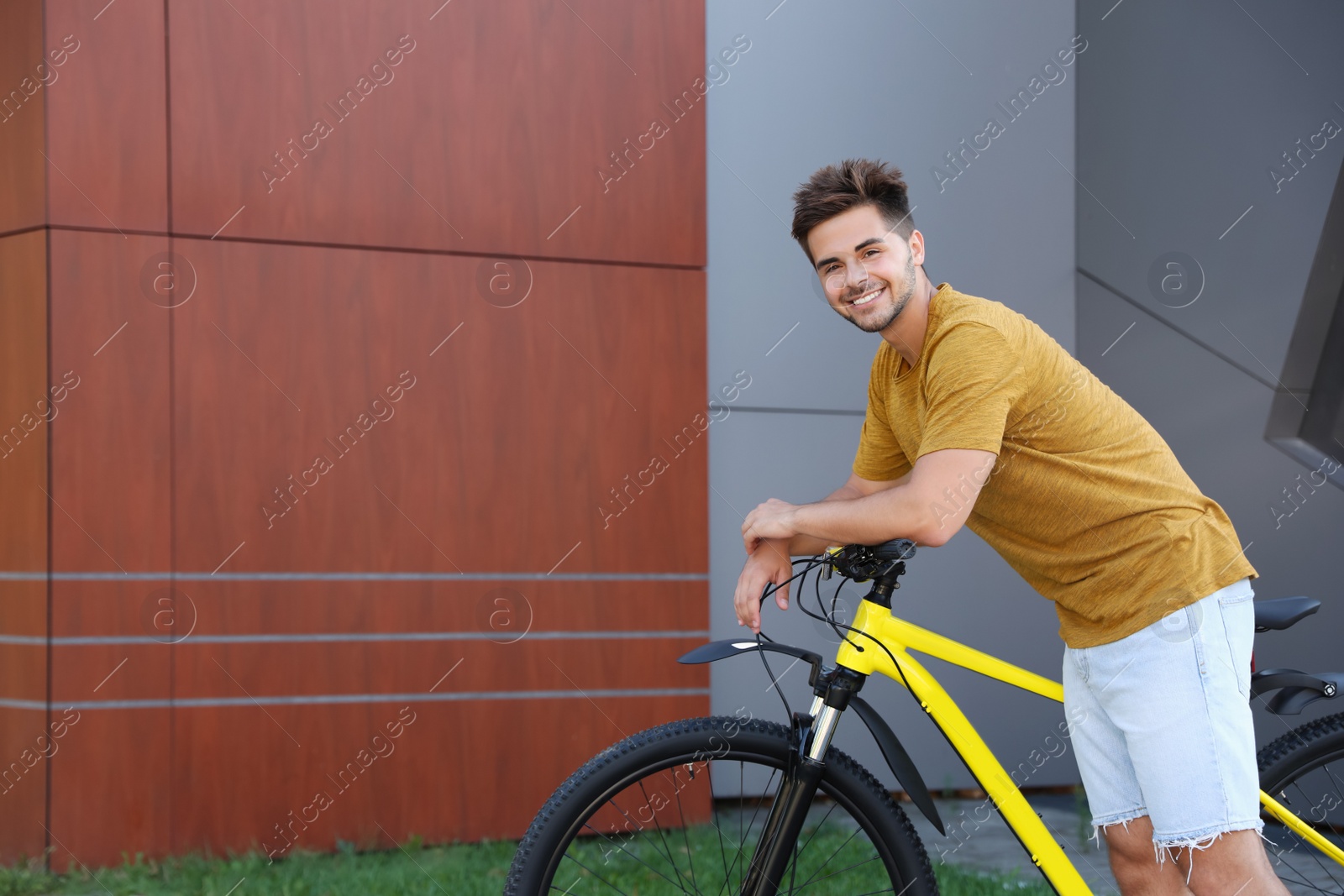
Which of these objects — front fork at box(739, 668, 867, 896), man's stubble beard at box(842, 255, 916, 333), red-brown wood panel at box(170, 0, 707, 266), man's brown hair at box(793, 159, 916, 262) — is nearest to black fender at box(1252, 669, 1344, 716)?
front fork at box(739, 668, 867, 896)

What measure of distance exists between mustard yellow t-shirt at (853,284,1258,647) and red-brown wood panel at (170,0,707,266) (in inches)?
87.6

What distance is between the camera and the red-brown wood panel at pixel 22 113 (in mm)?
3578

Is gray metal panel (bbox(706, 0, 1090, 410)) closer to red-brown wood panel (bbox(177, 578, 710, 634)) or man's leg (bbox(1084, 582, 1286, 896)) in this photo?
red-brown wood panel (bbox(177, 578, 710, 634))

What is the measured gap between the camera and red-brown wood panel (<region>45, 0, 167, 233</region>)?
3.57 metres

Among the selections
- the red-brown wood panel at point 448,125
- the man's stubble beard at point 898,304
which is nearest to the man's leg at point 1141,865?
the man's stubble beard at point 898,304

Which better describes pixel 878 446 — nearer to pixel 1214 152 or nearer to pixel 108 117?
pixel 108 117

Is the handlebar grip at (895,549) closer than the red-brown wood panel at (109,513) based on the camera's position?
Yes

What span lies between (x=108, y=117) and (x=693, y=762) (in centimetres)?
303

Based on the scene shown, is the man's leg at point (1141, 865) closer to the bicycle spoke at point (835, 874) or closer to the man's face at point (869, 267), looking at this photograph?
the bicycle spoke at point (835, 874)

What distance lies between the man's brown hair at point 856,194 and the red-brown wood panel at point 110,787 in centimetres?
284

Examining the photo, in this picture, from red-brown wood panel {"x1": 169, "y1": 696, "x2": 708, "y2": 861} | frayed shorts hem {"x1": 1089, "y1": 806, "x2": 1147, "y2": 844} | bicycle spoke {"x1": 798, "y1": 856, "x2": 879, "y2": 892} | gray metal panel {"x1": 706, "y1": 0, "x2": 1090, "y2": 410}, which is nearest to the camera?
frayed shorts hem {"x1": 1089, "y1": 806, "x2": 1147, "y2": 844}

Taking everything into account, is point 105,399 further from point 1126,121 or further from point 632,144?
point 1126,121

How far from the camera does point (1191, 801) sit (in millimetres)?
1976

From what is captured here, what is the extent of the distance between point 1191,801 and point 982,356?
897mm
